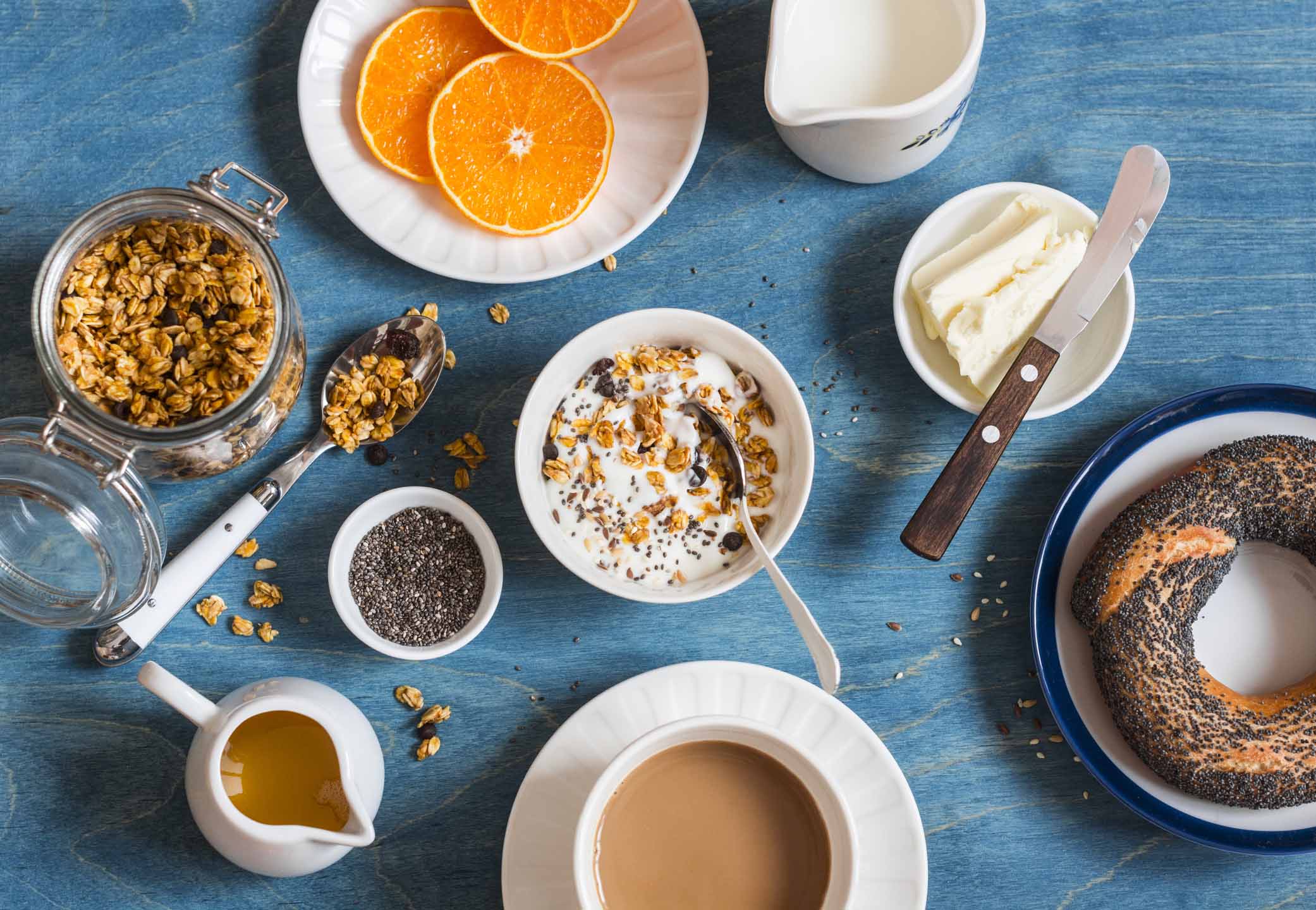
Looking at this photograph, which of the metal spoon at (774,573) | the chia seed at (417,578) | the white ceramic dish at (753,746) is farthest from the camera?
the chia seed at (417,578)

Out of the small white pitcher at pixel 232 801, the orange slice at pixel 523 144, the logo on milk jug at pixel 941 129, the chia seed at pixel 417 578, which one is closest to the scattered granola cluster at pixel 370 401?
the chia seed at pixel 417 578

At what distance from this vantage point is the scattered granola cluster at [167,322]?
1180 millimetres

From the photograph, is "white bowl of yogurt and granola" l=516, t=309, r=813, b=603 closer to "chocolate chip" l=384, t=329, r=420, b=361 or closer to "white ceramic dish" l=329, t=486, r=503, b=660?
"white ceramic dish" l=329, t=486, r=503, b=660

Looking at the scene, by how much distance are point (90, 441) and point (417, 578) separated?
0.43 m

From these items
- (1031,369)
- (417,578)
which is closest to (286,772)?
(417,578)

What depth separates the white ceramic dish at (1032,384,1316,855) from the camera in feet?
4.33

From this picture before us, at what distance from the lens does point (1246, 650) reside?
54.2 inches

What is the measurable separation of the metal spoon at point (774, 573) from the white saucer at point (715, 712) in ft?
0.22

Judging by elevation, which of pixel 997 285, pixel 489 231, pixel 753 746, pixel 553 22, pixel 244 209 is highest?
pixel 553 22

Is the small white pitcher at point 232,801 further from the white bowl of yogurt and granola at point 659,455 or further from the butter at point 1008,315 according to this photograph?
the butter at point 1008,315

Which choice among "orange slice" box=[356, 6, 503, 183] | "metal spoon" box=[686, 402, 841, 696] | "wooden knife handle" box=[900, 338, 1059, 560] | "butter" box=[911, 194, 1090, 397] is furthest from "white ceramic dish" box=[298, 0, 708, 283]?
"wooden knife handle" box=[900, 338, 1059, 560]

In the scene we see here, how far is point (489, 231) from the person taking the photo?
1317mm

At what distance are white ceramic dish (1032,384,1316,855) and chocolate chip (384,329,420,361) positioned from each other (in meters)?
0.93

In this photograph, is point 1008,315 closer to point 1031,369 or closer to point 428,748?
point 1031,369
